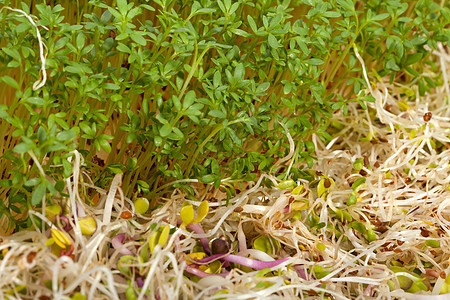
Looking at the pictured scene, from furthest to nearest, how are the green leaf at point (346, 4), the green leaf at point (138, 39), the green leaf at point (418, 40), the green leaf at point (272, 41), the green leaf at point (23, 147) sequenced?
the green leaf at point (418, 40) < the green leaf at point (346, 4) < the green leaf at point (272, 41) < the green leaf at point (138, 39) < the green leaf at point (23, 147)

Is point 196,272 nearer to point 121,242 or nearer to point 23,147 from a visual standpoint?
point 121,242

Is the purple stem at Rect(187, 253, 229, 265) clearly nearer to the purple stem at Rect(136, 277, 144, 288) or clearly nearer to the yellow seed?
the purple stem at Rect(136, 277, 144, 288)

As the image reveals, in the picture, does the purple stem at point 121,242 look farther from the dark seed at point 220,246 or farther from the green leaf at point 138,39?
the green leaf at point 138,39

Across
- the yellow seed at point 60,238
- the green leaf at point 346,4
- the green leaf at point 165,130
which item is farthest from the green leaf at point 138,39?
the green leaf at point 346,4

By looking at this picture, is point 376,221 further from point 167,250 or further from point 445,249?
point 167,250

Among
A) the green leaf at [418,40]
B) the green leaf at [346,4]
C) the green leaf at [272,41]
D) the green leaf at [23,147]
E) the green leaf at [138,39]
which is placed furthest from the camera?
the green leaf at [418,40]

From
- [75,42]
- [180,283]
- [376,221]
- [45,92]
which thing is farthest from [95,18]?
[376,221]

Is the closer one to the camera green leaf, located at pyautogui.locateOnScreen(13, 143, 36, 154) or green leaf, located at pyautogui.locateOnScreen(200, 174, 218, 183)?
green leaf, located at pyautogui.locateOnScreen(13, 143, 36, 154)

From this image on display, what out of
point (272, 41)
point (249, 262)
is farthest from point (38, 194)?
point (272, 41)

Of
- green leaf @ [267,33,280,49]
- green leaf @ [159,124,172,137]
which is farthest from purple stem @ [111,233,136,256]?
green leaf @ [267,33,280,49]
